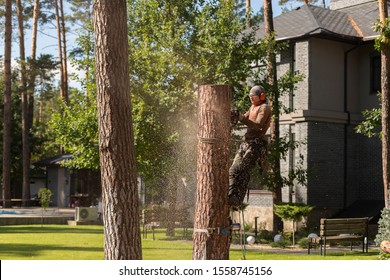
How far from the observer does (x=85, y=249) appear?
21078 millimetres

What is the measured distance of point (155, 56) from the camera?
25719 mm

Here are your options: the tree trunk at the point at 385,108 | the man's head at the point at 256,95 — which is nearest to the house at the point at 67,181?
the tree trunk at the point at 385,108

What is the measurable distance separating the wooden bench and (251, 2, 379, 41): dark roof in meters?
10.3

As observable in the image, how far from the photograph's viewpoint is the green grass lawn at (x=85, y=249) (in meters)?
19.4

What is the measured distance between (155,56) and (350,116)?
33.5 ft

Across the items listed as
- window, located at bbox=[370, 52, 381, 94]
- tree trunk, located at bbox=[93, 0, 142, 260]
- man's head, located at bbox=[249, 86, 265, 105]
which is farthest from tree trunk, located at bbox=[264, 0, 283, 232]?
man's head, located at bbox=[249, 86, 265, 105]

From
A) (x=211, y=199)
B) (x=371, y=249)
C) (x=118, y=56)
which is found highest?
(x=118, y=56)

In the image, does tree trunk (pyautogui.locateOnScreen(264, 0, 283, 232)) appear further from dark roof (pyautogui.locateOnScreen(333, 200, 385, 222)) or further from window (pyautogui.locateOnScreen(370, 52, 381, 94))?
window (pyautogui.locateOnScreen(370, 52, 381, 94))

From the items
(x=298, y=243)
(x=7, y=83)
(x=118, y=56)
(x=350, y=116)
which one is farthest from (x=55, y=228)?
(x=118, y=56)

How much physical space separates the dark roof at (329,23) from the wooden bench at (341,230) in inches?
406

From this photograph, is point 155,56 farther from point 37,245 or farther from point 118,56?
point 118,56

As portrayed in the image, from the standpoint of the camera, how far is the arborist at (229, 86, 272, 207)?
37.8ft

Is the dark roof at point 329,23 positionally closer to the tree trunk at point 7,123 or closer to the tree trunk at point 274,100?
the tree trunk at point 274,100
